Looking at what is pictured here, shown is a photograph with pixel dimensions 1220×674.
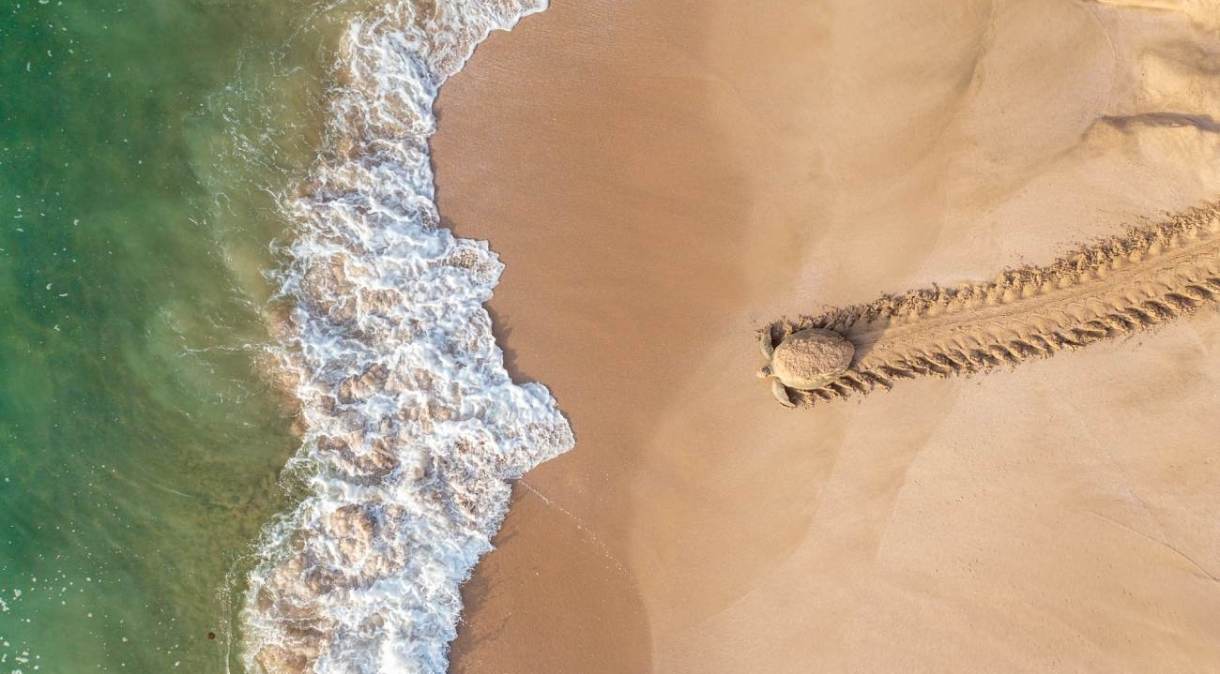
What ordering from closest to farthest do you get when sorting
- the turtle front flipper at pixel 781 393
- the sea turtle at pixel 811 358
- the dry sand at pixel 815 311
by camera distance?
the sea turtle at pixel 811 358 < the dry sand at pixel 815 311 < the turtle front flipper at pixel 781 393

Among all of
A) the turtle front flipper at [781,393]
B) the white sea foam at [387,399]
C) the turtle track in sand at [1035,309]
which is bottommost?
the turtle track in sand at [1035,309]

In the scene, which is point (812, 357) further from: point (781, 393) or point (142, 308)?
point (142, 308)

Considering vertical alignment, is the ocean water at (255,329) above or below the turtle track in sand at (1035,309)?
above

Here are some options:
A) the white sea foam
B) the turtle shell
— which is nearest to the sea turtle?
A: the turtle shell

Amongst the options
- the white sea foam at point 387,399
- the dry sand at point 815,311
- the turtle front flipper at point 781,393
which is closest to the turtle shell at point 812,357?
the turtle front flipper at point 781,393

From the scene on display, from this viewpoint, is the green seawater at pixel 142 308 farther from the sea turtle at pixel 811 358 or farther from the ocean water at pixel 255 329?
the sea turtle at pixel 811 358

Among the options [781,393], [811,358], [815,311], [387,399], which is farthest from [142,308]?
[815,311]
